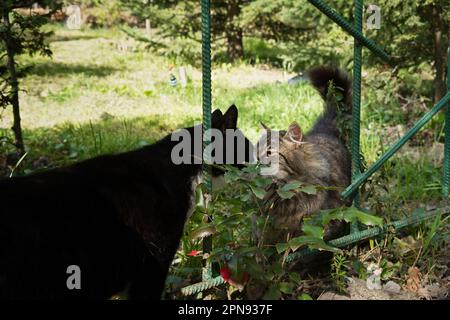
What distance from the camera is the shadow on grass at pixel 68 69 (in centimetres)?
880

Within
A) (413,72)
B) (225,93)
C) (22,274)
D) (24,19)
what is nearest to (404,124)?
(413,72)

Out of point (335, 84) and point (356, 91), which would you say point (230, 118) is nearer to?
point (356, 91)

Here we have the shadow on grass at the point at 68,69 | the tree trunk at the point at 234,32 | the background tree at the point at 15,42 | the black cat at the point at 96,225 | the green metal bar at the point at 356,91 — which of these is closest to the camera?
the black cat at the point at 96,225

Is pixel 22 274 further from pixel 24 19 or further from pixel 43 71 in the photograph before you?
pixel 43 71

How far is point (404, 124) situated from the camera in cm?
561

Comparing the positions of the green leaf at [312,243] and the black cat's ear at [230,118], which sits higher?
the black cat's ear at [230,118]

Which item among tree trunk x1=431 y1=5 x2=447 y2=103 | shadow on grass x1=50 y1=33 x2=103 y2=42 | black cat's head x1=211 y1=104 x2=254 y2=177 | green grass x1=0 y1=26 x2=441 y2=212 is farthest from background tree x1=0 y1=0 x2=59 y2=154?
shadow on grass x1=50 y1=33 x2=103 y2=42

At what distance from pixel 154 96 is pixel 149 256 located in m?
4.96

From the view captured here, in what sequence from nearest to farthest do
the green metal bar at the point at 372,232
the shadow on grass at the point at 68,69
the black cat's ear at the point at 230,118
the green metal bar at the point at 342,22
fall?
the green metal bar at the point at 342,22
the green metal bar at the point at 372,232
the black cat's ear at the point at 230,118
the shadow on grass at the point at 68,69

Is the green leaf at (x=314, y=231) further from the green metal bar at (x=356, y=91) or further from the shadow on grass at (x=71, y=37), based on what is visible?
the shadow on grass at (x=71, y=37)

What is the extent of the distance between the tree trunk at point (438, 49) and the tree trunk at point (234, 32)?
4.60 meters

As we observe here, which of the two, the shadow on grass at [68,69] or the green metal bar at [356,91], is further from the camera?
the shadow on grass at [68,69]

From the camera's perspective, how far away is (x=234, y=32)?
32.6 ft

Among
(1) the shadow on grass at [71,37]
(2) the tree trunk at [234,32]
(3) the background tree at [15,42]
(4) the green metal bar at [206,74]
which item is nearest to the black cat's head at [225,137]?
(4) the green metal bar at [206,74]
